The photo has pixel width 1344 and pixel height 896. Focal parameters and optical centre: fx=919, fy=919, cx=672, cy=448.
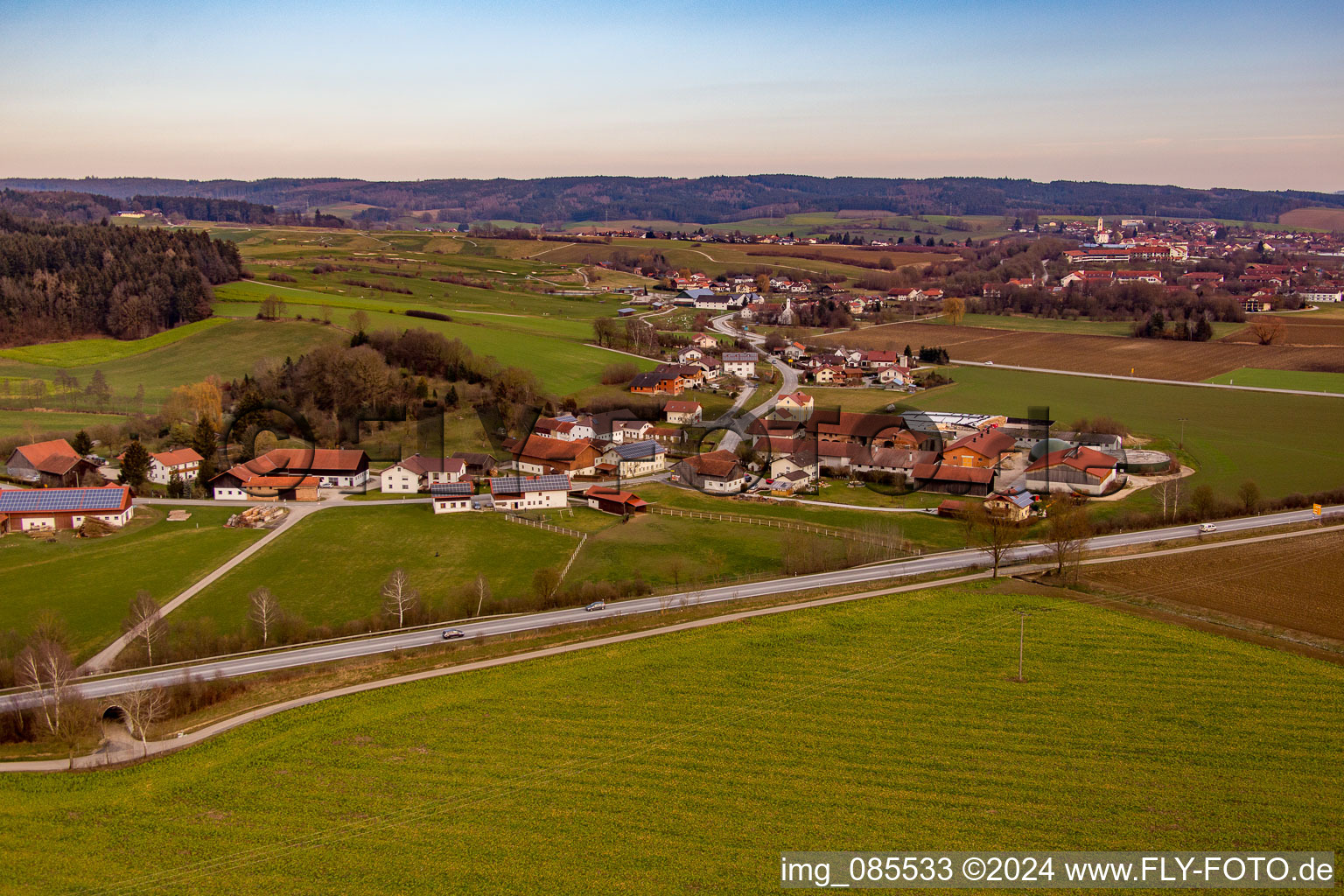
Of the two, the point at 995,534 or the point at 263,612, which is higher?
the point at 995,534

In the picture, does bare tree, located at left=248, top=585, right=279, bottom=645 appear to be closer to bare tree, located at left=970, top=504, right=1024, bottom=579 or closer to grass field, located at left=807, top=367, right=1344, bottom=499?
bare tree, located at left=970, top=504, right=1024, bottom=579

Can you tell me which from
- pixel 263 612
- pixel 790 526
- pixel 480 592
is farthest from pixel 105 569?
pixel 790 526

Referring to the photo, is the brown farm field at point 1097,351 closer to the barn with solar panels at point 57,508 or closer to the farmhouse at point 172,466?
the farmhouse at point 172,466

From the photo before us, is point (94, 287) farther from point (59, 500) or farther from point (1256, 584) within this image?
point (1256, 584)

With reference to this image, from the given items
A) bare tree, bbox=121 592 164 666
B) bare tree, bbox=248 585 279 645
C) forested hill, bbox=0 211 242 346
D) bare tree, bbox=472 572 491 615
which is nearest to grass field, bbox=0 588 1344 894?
bare tree, bbox=472 572 491 615

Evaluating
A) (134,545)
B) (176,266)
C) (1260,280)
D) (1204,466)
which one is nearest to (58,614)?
(134,545)

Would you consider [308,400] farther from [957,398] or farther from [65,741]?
[957,398]

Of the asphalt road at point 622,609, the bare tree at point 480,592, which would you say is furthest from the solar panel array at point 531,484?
the asphalt road at point 622,609
